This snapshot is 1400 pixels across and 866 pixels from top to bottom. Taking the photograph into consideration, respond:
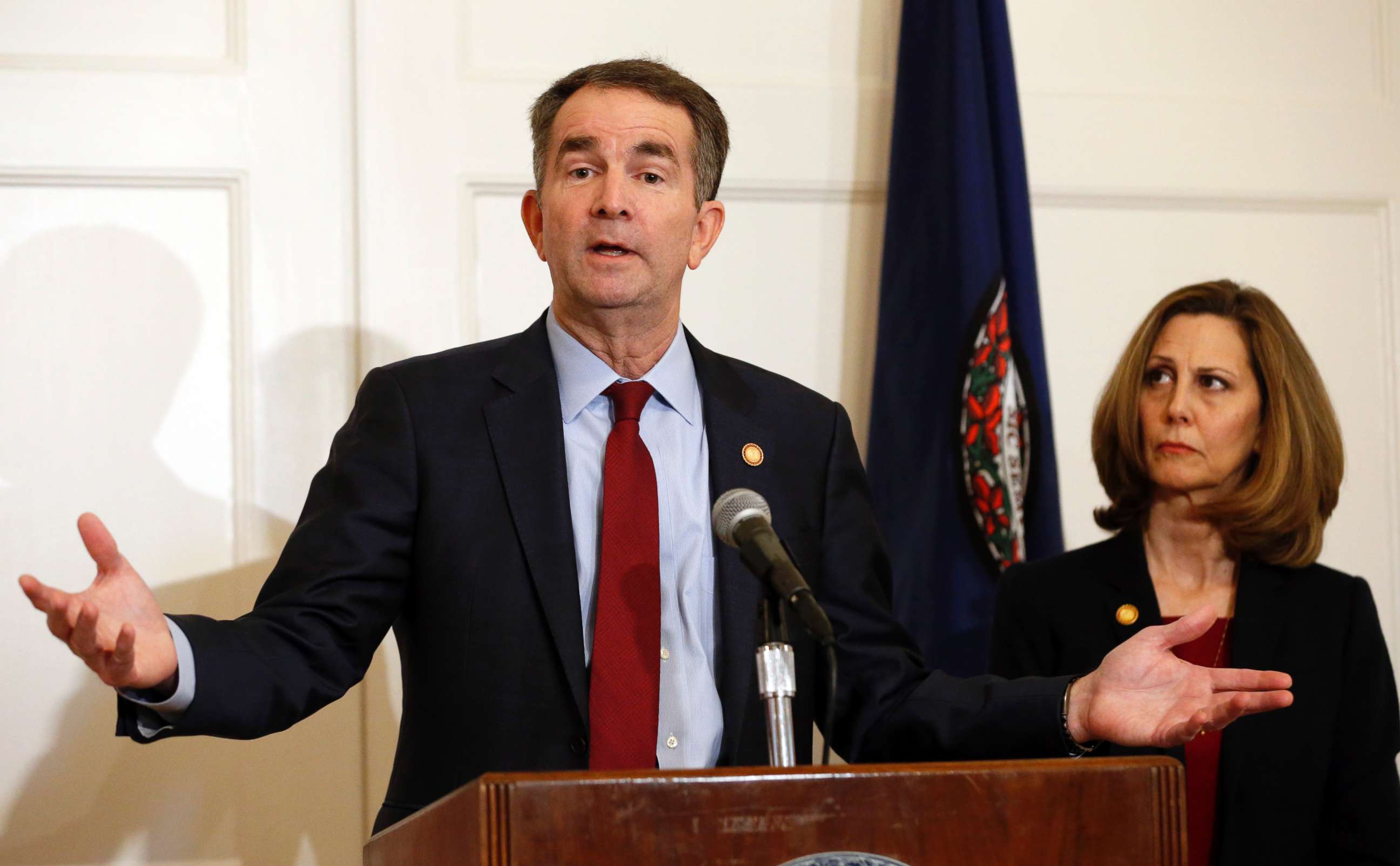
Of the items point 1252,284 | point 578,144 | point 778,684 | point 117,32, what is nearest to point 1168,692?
point 778,684

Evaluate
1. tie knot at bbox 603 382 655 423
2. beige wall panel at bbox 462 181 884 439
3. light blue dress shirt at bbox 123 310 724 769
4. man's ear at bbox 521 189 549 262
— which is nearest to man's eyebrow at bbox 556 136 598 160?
man's ear at bbox 521 189 549 262

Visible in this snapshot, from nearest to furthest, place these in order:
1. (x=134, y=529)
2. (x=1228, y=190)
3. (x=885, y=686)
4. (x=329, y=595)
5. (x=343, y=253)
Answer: (x=329, y=595), (x=885, y=686), (x=134, y=529), (x=343, y=253), (x=1228, y=190)

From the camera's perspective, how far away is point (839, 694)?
6.67 feet

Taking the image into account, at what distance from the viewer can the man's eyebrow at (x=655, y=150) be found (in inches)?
83.3

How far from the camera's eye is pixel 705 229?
227cm

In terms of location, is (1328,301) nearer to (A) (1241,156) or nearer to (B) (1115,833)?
(A) (1241,156)

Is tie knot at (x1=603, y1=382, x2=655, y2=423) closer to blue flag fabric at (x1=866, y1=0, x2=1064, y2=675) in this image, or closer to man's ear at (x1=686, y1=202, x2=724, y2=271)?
man's ear at (x1=686, y1=202, x2=724, y2=271)

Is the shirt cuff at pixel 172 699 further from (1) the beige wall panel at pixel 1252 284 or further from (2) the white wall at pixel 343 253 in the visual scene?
(1) the beige wall panel at pixel 1252 284

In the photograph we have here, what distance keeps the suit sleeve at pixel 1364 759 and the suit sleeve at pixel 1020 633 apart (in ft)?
1.60

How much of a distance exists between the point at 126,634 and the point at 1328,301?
2795 millimetres

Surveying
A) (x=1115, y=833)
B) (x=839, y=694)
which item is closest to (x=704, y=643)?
(x=839, y=694)

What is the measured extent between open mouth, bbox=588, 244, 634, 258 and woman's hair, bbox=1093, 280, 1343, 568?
3.73 ft

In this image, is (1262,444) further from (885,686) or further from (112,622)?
(112,622)

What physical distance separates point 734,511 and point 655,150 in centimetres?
80
